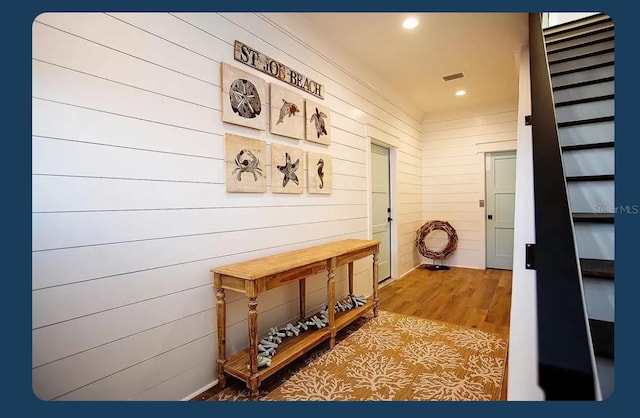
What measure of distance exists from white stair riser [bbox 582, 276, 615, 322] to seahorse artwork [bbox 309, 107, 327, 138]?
2253 millimetres

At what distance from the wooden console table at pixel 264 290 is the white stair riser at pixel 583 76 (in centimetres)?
237

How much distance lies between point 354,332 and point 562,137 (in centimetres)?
226

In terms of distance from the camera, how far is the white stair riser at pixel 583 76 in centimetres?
252

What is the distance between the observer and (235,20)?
216cm

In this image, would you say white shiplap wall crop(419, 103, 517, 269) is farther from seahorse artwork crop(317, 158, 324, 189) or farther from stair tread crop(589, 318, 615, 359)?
stair tread crop(589, 318, 615, 359)

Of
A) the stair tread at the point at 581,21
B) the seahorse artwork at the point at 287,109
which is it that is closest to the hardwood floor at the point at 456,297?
the seahorse artwork at the point at 287,109

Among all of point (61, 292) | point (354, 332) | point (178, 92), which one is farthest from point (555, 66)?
point (61, 292)

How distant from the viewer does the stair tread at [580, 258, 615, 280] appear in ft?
4.53

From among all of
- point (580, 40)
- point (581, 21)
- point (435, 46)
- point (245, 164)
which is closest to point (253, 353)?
point (245, 164)

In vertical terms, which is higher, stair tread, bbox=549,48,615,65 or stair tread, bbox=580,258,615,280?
stair tread, bbox=549,48,615,65

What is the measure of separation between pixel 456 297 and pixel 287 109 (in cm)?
299

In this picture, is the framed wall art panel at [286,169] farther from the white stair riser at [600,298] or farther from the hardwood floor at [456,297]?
the white stair riser at [600,298]

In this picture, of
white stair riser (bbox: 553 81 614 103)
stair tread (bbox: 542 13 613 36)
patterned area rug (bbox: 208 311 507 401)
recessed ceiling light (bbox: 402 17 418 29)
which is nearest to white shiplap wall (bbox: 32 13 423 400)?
patterned area rug (bbox: 208 311 507 401)

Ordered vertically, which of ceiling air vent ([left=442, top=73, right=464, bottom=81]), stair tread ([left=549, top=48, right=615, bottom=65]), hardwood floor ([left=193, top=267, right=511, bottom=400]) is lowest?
hardwood floor ([left=193, top=267, right=511, bottom=400])
